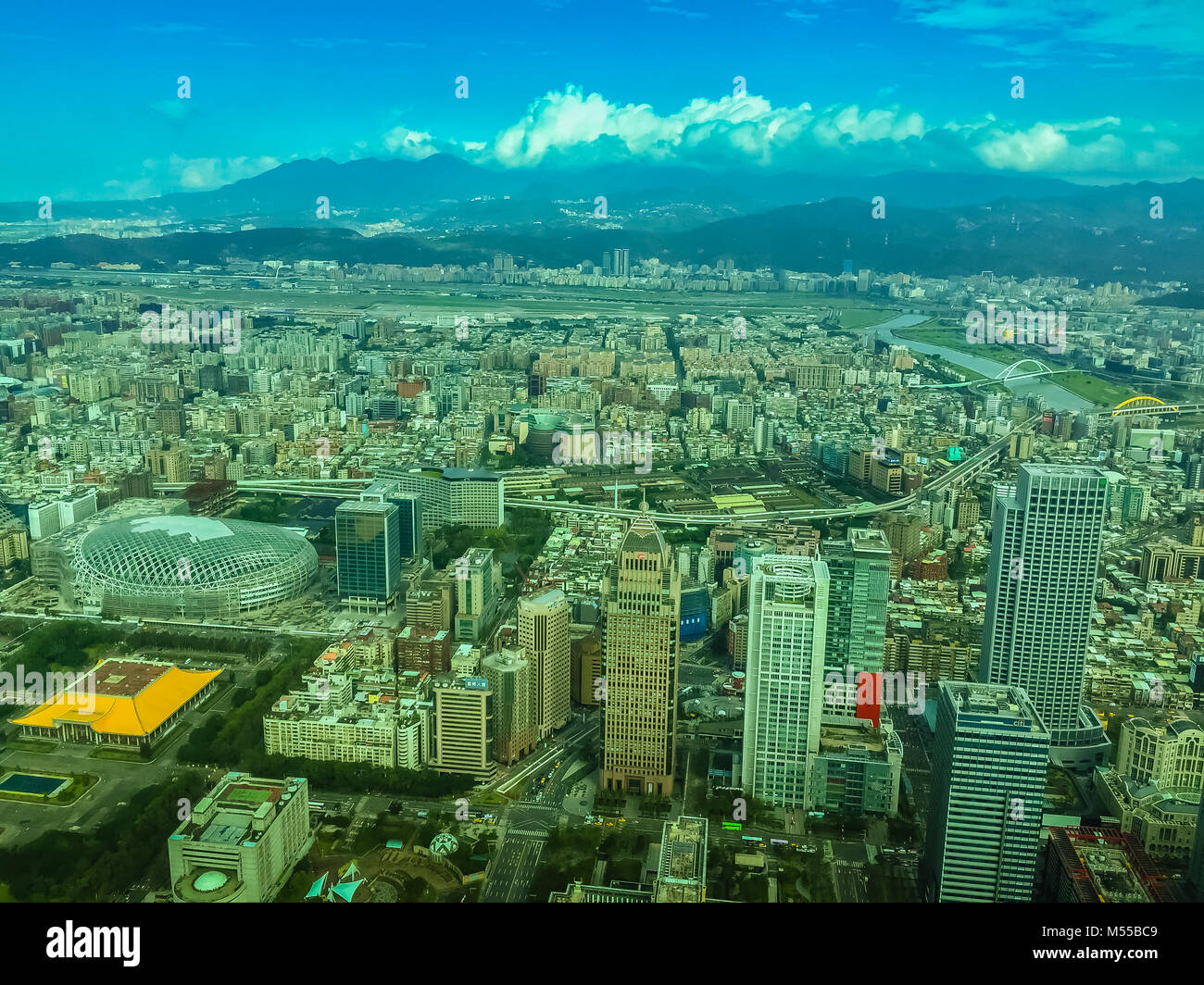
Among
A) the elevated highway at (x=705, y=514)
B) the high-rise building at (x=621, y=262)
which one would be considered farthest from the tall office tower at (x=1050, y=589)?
the high-rise building at (x=621, y=262)

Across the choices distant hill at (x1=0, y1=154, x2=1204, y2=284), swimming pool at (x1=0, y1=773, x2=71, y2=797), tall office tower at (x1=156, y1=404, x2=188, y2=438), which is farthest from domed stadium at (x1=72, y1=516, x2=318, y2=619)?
tall office tower at (x1=156, y1=404, x2=188, y2=438)

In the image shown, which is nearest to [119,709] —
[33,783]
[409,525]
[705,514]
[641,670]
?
[33,783]

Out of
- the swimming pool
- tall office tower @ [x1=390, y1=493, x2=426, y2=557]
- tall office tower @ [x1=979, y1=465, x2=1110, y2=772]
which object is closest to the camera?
the swimming pool

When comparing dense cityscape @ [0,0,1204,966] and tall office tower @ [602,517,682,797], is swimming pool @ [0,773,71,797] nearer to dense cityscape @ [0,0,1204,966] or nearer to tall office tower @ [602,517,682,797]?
dense cityscape @ [0,0,1204,966]

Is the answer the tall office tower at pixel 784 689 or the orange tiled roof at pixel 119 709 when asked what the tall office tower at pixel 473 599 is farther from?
the tall office tower at pixel 784 689

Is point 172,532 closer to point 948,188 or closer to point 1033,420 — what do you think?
point 948,188

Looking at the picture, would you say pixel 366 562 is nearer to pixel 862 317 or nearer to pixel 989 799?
pixel 989 799

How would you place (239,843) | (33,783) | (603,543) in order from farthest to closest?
(603,543)
(33,783)
(239,843)
